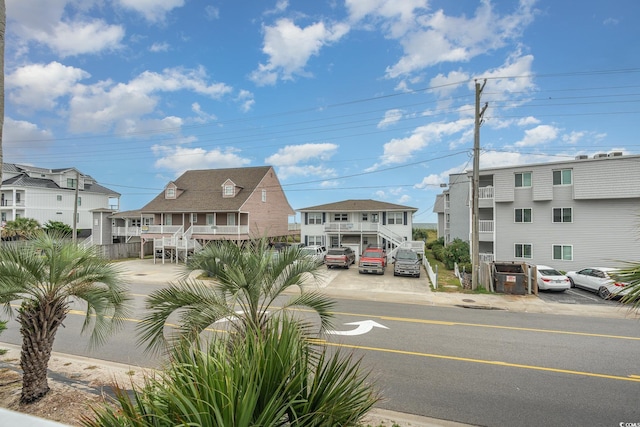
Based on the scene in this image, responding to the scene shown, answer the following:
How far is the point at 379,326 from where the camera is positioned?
1065 centimetres

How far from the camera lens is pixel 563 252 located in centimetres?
2295

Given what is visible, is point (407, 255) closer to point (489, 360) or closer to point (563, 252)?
point (563, 252)

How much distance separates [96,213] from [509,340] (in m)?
42.0

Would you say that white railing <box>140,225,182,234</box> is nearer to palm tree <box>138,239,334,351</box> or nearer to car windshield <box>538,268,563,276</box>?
palm tree <box>138,239,334,351</box>

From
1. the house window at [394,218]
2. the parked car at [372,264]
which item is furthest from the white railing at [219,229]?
the house window at [394,218]

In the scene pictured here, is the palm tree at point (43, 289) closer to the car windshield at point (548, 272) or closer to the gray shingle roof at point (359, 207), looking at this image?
the car windshield at point (548, 272)

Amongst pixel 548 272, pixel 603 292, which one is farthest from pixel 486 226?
pixel 603 292

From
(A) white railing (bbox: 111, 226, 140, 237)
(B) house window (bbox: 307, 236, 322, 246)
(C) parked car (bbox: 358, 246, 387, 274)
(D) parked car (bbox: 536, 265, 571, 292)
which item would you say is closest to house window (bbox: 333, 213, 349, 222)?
(B) house window (bbox: 307, 236, 322, 246)

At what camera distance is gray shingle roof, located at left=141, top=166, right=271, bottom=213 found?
31.8m

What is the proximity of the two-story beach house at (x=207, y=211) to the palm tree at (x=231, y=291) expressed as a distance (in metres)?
23.1

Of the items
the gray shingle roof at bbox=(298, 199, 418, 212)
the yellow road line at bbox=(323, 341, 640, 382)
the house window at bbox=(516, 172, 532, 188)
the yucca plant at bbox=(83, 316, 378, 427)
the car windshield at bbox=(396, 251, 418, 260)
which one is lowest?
the yellow road line at bbox=(323, 341, 640, 382)

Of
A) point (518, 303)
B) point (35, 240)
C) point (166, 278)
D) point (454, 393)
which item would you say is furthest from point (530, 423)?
point (166, 278)

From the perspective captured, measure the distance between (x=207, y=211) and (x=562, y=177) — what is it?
29.3 metres

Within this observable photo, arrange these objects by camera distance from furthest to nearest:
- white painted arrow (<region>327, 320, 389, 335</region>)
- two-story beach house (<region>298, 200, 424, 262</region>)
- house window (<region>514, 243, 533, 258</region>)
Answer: two-story beach house (<region>298, 200, 424, 262</region>), house window (<region>514, 243, 533, 258</region>), white painted arrow (<region>327, 320, 389, 335</region>)
